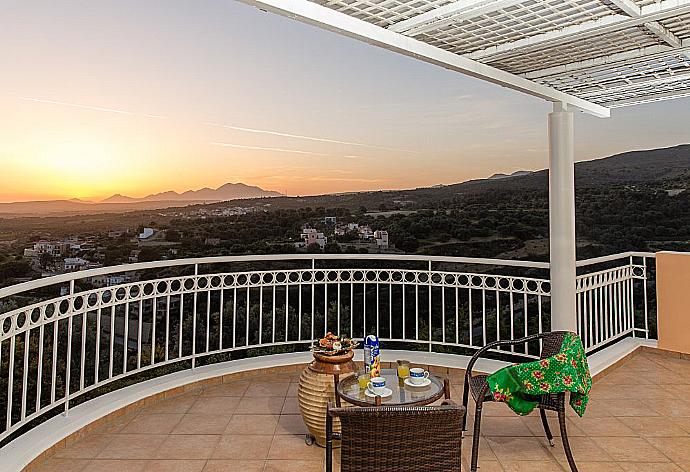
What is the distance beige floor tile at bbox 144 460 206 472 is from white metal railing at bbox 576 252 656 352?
11.7 feet

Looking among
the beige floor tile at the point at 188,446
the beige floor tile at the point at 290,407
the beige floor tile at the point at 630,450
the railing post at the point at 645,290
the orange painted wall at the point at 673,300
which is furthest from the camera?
the railing post at the point at 645,290

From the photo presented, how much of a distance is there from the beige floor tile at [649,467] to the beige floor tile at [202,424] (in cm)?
257

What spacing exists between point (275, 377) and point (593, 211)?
638cm

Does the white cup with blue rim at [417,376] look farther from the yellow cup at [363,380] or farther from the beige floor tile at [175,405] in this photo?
the beige floor tile at [175,405]

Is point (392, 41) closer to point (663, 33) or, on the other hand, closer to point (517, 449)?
point (663, 33)

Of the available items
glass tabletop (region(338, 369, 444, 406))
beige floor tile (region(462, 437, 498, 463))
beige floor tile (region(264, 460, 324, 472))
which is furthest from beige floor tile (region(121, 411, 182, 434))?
beige floor tile (region(462, 437, 498, 463))

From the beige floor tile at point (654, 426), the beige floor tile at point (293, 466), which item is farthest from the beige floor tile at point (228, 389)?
the beige floor tile at point (654, 426)

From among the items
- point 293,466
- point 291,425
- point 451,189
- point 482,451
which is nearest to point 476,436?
point 482,451

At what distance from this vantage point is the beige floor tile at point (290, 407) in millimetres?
3934

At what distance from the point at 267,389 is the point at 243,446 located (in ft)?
3.70

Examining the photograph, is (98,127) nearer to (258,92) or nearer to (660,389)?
(258,92)

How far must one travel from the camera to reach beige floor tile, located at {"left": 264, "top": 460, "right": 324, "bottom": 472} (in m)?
2.99

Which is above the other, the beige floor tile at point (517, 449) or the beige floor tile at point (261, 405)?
the beige floor tile at point (261, 405)

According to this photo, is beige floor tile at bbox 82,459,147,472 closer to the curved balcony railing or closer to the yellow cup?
the curved balcony railing
